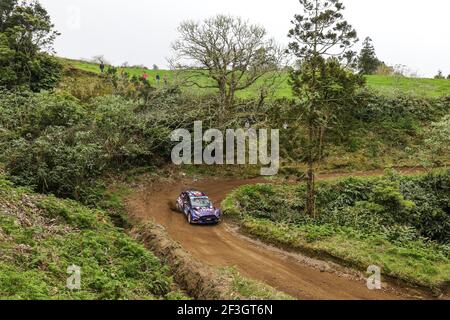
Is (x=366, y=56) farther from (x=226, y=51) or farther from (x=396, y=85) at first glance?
(x=226, y=51)

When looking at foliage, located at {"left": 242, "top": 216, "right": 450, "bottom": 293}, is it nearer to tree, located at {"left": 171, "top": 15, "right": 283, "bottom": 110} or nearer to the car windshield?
the car windshield

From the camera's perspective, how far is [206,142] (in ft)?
119

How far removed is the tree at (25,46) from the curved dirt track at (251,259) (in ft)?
65.6

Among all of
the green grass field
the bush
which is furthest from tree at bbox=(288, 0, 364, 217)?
the green grass field

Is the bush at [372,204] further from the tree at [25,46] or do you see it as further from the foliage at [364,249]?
the tree at [25,46]

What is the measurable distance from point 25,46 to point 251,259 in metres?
34.2

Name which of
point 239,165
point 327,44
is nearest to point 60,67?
point 239,165

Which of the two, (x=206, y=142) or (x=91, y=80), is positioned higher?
(x=91, y=80)

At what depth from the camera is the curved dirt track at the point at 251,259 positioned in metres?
15.2

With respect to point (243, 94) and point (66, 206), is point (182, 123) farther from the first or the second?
point (66, 206)

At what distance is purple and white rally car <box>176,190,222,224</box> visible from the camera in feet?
75.9

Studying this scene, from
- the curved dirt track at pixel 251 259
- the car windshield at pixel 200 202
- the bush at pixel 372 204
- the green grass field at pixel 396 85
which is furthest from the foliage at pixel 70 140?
the green grass field at pixel 396 85

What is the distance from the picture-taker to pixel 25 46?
3994 cm
